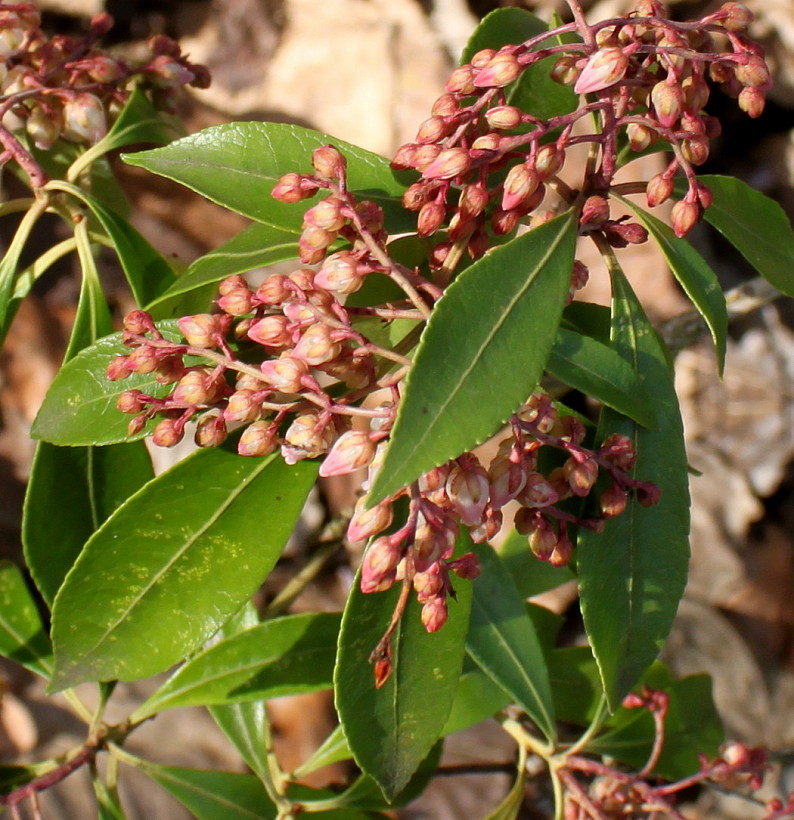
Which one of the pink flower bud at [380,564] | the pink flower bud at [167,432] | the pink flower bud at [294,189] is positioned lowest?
the pink flower bud at [380,564]

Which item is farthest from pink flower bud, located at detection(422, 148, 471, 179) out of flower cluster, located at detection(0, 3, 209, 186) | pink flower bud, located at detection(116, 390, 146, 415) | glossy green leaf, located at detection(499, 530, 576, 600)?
glossy green leaf, located at detection(499, 530, 576, 600)

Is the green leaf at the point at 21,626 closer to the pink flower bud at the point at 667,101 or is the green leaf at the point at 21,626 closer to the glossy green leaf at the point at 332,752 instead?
the glossy green leaf at the point at 332,752

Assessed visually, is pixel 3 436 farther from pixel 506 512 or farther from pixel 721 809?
pixel 721 809

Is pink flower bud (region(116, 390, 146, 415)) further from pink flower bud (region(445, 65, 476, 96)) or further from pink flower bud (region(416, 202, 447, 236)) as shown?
pink flower bud (region(445, 65, 476, 96))

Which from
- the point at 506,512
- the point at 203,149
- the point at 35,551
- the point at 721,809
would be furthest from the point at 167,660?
the point at 721,809

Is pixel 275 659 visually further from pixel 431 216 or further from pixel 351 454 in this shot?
pixel 431 216

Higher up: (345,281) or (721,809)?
(345,281)

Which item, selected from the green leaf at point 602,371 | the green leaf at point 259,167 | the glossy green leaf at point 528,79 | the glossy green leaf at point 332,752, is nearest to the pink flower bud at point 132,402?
the green leaf at point 259,167
